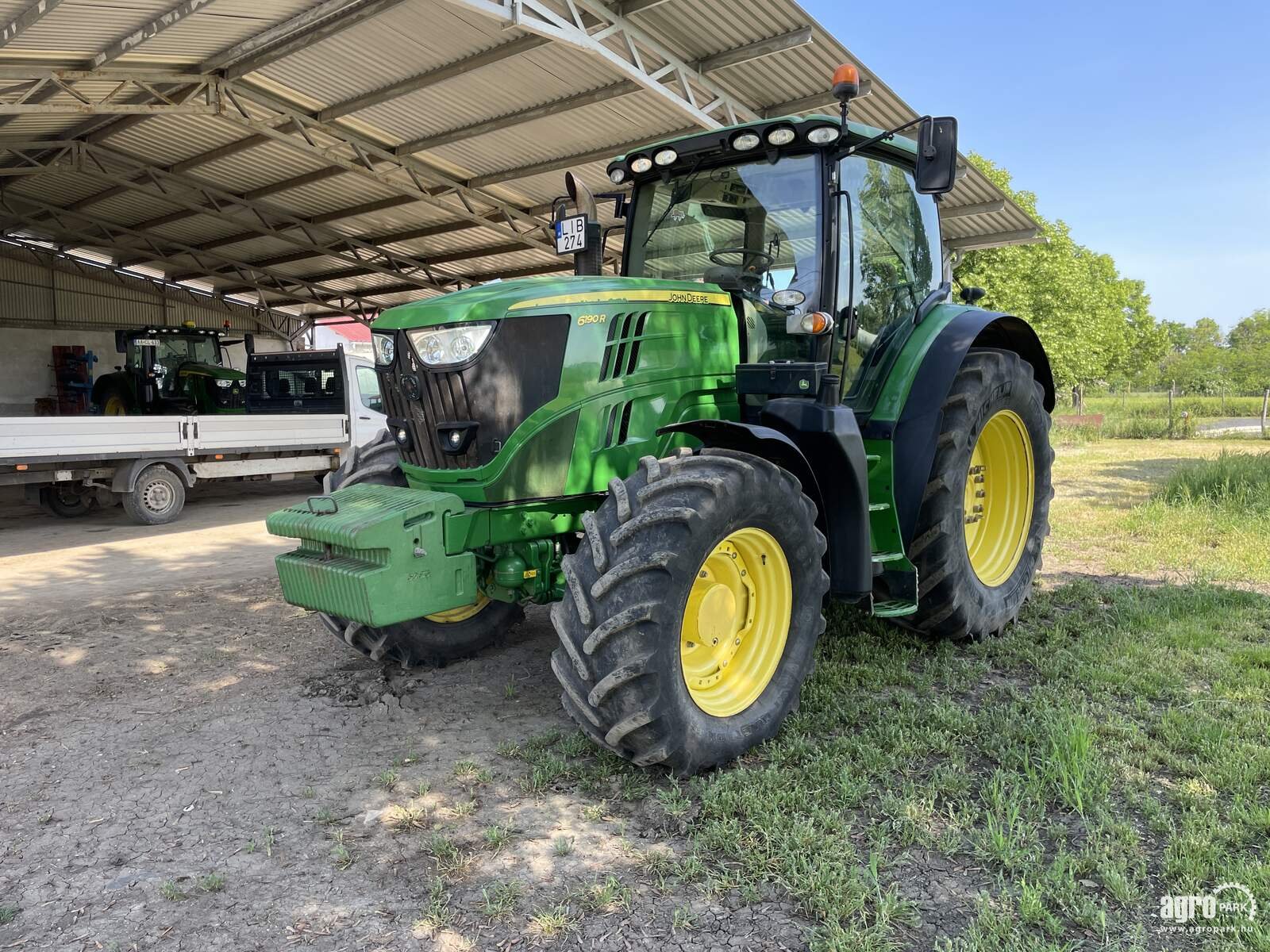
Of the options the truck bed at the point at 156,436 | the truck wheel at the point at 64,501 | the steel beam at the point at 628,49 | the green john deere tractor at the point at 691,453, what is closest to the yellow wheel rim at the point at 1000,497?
the green john deere tractor at the point at 691,453

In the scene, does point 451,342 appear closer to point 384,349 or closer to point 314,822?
point 384,349

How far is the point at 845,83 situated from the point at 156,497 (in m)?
9.30

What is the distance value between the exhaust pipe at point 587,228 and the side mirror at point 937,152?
1.44 m

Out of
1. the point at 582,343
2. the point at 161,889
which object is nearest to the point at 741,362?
the point at 582,343

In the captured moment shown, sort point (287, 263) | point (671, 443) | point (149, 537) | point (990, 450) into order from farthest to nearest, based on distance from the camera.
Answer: point (287, 263), point (149, 537), point (990, 450), point (671, 443)

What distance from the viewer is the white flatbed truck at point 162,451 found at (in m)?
8.96

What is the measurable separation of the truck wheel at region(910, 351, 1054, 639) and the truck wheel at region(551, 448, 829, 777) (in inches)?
38.6

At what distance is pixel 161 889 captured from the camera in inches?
99.7

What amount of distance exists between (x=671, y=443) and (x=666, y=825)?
4.99 ft

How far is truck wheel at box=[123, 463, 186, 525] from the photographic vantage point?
386 inches

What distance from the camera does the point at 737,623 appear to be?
11.0 ft

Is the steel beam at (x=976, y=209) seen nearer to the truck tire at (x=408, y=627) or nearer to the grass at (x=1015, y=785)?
the grass at (x=1015, y=785)

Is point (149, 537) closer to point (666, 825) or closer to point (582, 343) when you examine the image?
Result: point (582, 343)

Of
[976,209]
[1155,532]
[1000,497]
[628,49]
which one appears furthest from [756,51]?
[1000,497]
